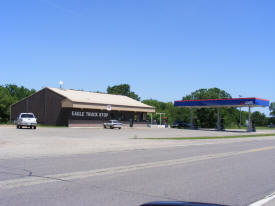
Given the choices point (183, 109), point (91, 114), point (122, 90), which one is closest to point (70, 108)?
point (91, 114)

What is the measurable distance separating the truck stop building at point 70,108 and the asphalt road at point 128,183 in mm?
38626

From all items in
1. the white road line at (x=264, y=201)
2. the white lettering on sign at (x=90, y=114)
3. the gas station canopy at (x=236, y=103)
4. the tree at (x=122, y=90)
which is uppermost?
the tree at (x=122, y=90)

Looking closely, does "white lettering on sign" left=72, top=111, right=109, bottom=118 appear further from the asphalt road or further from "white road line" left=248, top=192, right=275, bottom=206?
"white road line" left=248, top=192, right=275, bottom=206

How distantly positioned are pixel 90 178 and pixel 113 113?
51.6m

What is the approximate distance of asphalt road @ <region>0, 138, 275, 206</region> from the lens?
6.91m

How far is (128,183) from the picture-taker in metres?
8.65

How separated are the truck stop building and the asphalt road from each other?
38.6 metres

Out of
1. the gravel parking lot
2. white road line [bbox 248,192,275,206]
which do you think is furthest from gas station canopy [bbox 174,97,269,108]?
white road line [bbox 248,192,275,206]

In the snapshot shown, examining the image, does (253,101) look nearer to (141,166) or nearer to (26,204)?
(141,166)

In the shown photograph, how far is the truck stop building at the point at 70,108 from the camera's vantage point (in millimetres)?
52594

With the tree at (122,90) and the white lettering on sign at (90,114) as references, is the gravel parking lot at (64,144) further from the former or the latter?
the tree at (122,90)

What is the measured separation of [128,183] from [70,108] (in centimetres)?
4533

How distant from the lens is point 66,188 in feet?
25.4

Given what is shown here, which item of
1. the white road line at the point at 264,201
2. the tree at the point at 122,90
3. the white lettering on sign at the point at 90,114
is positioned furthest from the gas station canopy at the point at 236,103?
the tree at the point at 122,90
